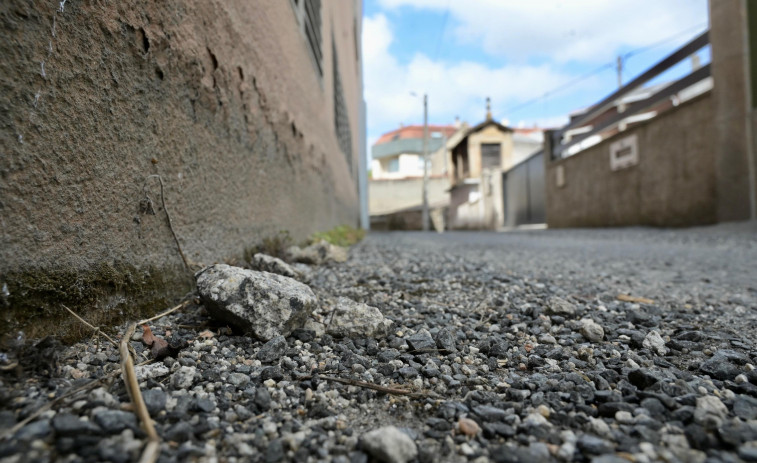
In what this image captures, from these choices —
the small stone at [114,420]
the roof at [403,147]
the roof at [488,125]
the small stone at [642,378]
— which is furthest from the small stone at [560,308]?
the roof at [403,147]

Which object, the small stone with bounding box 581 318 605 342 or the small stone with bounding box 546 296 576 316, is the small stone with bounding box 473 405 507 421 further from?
the small stone with bounding box 546 296 576 316

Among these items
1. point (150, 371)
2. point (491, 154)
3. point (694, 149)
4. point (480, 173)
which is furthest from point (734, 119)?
point (491, 154)

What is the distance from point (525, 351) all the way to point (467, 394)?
327 mm

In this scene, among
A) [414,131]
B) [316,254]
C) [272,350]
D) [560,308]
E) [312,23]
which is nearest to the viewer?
[272,350]

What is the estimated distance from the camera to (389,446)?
66 cm

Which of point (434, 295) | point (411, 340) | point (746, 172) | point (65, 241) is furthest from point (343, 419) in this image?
point (746, 172)

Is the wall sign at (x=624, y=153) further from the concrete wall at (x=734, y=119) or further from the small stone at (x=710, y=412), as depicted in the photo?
the small stone at (x=710, y=412)

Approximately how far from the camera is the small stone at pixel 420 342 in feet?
3.68

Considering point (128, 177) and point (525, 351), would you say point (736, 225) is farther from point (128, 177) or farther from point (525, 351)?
point (128, 177)

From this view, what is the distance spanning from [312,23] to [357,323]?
13.8 feet

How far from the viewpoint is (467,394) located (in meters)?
0.88

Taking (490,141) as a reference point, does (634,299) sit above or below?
below

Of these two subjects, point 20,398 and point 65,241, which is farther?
point 65,241

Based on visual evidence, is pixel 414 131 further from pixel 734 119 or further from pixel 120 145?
pixel 120 145
